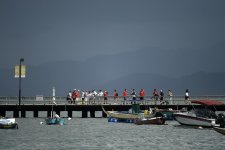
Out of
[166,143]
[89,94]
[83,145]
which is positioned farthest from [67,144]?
[89,94]

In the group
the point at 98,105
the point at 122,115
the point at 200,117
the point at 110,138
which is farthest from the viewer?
the point at 98,105

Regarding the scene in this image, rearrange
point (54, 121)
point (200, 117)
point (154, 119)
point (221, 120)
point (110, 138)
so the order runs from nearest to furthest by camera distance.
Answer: point (110, 138) < point (221, 120) < point (200, 117) < point (154, 119) < point (54, 121)

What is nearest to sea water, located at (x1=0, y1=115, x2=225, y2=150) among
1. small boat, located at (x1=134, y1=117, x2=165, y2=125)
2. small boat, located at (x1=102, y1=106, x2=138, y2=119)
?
small boat, located at (x1=134, y1=117, x2=165, y2=125)

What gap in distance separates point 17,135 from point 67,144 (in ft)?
34.8

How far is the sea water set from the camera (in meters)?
50.3

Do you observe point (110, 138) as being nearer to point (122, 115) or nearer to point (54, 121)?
point (54, 121)

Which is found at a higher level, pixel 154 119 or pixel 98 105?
pixel 98 105

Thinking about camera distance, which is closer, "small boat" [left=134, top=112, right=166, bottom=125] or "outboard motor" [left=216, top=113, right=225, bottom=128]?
"outboard motor" [left=216, top=113, right=225, bottom=128]

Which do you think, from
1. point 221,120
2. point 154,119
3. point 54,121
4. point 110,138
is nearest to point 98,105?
point 54,121

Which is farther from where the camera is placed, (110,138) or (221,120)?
(221,120)

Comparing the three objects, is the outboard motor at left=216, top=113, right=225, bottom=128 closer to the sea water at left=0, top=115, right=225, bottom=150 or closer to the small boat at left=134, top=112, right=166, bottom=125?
the sea water at left=0, top=115, right=225, bottom=150

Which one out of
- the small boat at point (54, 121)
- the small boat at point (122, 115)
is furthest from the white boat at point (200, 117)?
the small boat at point (54, 121)

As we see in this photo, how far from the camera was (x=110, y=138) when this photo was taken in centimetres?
5819

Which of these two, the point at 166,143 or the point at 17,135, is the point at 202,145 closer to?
the point at 166,143
